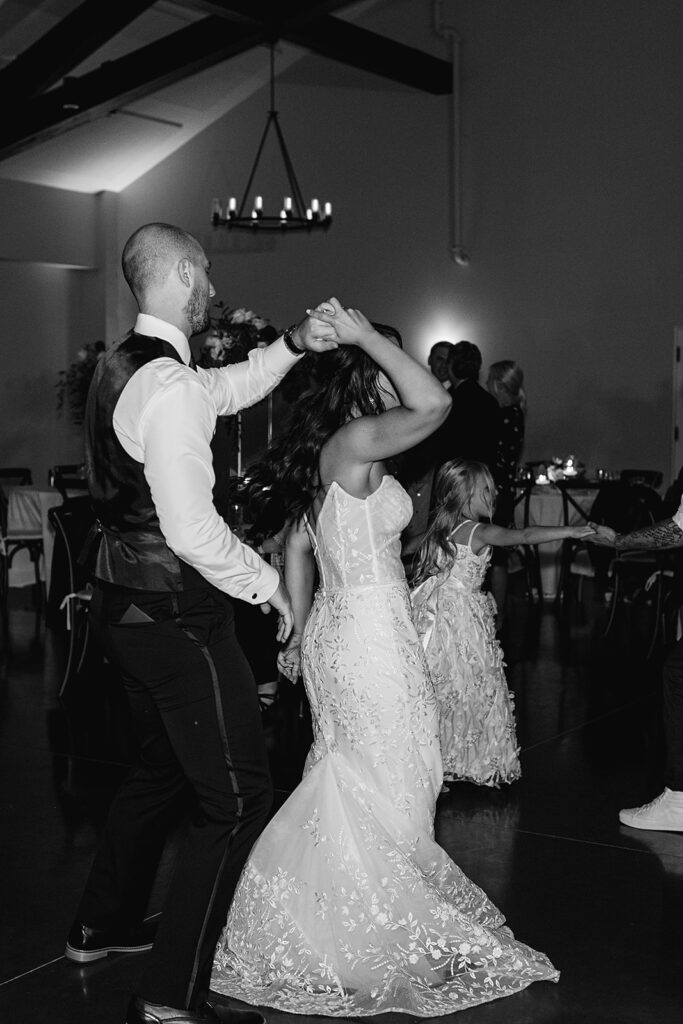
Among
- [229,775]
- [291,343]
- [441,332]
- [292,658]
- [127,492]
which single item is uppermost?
[441,332]

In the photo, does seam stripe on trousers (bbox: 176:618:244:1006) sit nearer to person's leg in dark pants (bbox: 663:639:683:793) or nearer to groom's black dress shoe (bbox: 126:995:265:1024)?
groom's black dress shoe (bbox: 126:995:265:1024)

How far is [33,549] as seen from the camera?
29.3ft

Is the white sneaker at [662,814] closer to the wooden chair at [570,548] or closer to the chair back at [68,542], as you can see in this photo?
the chair back at [68,542]

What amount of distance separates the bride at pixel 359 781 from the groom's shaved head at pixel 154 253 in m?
0.32

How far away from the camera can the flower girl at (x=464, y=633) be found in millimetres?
4188

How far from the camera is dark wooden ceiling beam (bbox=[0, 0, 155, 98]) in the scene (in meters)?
8.28

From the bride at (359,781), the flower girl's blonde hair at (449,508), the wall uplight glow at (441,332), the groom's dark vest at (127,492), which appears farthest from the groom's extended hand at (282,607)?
the wall uplight glow at (441,332)

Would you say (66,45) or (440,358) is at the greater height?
(66,45)

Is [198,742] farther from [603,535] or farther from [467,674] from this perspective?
[467,674]

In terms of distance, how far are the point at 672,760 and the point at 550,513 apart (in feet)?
15.3

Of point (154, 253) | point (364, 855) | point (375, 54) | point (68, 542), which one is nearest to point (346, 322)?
point (154, 253)

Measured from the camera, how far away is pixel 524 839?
143 inches

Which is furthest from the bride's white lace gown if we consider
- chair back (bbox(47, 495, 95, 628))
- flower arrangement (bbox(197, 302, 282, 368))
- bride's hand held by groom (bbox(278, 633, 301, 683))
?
chair back (bbox(47, 495, 95, 628))

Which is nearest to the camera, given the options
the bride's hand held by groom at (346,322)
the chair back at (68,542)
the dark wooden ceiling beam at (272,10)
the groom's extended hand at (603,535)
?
the bride's hand held by groom at (346,322)
